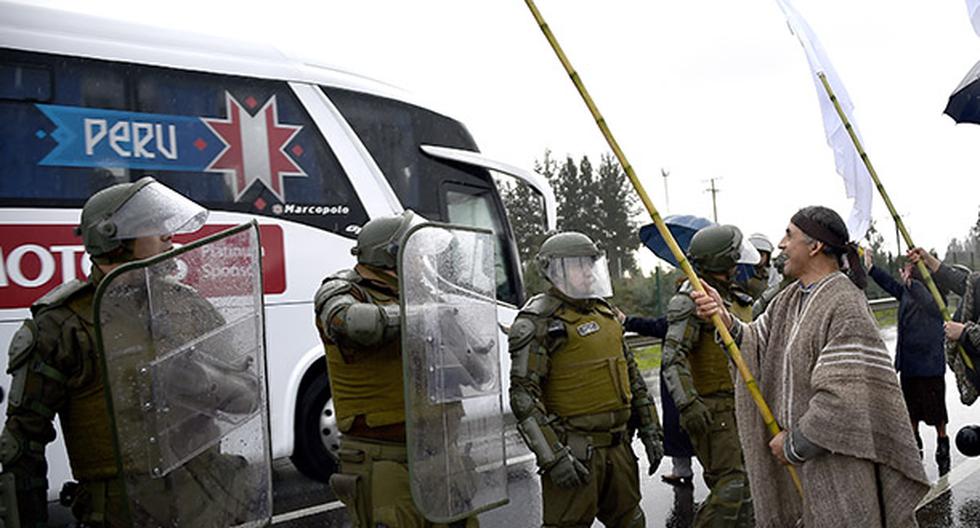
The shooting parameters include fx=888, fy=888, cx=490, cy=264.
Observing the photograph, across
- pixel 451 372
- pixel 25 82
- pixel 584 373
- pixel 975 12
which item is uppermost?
pixel 25 82

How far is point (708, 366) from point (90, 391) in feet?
9.95

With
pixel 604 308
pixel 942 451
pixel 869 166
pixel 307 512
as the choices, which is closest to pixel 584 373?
pixel 604 308

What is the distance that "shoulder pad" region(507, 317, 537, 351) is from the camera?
12.5 ft

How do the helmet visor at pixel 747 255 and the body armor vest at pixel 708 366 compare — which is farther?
the helmet visor at pixel 747 255

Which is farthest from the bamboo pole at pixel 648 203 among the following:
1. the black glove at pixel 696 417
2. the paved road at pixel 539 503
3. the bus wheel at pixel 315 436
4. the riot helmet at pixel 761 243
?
the bus wheel at pixel 315 436

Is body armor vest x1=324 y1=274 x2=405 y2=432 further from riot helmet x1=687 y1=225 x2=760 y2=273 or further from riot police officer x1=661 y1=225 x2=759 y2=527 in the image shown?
riot helmet x1=687 y1=225 x2=760 y2=273

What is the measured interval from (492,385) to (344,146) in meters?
3.92

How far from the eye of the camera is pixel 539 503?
230 inches

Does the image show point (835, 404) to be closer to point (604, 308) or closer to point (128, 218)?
point (604, 308)

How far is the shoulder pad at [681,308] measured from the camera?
4.42 metres

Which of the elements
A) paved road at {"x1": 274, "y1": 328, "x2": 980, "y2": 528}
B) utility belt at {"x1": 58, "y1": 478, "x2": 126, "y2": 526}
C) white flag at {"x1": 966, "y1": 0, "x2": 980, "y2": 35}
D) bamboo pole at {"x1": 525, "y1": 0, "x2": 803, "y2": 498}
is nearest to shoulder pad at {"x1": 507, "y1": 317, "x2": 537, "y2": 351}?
bamboo pole at {"x1": 525, "y1": 0, "x2": 803, "y2": 498}

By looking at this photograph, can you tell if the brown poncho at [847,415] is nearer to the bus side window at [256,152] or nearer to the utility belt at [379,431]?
the utility belt at [379,431]

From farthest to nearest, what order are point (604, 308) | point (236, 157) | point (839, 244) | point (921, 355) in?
point (921, 355) < point (236, 157) < point (604, 308) < point (839, 244)

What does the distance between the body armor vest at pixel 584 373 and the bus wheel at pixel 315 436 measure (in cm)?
310
